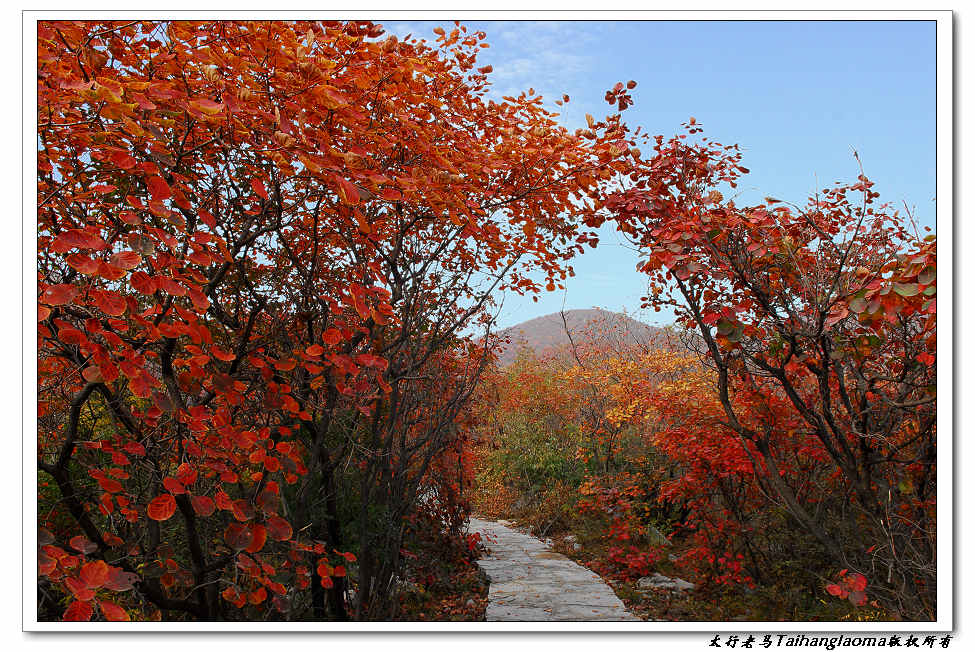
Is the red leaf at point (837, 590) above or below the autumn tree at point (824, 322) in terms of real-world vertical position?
below

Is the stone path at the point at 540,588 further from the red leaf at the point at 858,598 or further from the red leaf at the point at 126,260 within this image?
the red leaf at the point at 126,260

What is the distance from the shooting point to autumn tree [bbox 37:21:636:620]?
1.75m

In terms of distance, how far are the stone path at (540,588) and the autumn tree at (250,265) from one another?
1.14 m

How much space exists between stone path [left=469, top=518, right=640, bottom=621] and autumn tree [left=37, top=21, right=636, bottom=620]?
1.14 m

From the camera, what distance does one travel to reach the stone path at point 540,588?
391 centimetres

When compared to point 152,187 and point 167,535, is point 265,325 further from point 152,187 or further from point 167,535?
point 152,187

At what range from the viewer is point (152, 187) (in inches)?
62.7

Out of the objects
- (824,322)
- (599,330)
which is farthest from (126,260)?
(599,330)

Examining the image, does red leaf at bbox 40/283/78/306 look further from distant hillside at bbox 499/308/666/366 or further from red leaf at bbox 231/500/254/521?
distant hillside at bbox 499/308/666/366

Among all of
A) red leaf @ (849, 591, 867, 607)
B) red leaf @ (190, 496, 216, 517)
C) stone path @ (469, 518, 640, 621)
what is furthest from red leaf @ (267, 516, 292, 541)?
stone path @ (469, 518, 640, 621)

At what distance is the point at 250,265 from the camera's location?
275 centimetres
